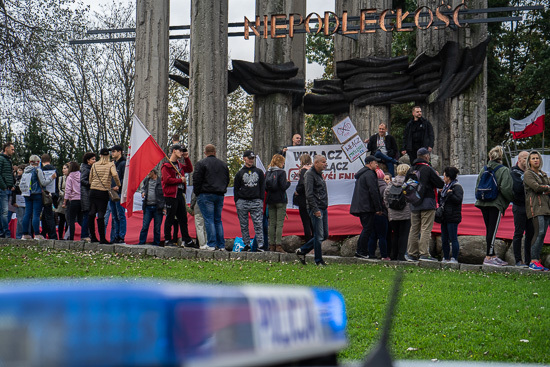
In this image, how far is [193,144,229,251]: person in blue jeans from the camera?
13.4m

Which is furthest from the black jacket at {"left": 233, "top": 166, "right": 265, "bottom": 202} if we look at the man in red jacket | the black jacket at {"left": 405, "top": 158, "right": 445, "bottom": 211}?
the black jacket at {"left": 405, "top": 158, "right": 445, "bottom": 211}

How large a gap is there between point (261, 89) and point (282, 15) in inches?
78.2

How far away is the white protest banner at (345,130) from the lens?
15141 millimetres

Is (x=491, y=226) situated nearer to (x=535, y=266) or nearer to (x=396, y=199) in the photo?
(x=535, y=266)

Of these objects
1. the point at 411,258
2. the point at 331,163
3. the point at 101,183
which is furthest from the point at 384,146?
the point at 101,183

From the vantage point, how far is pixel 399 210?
42.7ft

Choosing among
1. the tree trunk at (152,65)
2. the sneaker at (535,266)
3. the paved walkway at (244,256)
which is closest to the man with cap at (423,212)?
the paved walkway at (244,256)

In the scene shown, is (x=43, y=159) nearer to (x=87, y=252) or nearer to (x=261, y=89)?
(x=87, y=252)

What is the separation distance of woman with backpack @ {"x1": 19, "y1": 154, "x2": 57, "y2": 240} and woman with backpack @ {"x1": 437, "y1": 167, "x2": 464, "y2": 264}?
26.2ft

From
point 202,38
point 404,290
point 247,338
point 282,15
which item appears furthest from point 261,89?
point 247,338

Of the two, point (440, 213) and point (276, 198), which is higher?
point (276, 198)

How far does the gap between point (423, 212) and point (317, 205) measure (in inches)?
74.3

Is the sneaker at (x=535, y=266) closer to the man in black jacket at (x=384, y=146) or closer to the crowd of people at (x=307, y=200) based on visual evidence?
the crowd of people at (x=307, y=200)

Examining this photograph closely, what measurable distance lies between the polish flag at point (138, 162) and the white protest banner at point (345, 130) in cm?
367
